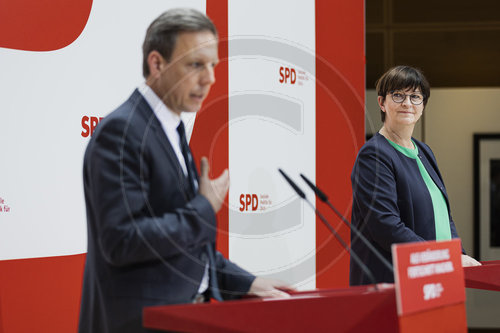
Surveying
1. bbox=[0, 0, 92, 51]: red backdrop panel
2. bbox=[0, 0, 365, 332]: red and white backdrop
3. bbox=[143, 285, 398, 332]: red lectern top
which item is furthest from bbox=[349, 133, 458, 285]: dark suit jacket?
bbox=[0, 0, 92, 51]: red backdrop panel

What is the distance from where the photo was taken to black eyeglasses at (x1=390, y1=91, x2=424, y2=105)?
2035 millimetres

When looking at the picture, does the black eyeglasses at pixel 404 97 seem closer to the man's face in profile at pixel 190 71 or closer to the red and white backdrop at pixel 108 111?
the red and white backdrop at pixel 108 111

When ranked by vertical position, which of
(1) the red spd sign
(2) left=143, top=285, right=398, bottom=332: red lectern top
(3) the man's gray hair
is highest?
(3) the man's gray hair

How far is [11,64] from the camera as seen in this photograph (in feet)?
5.56

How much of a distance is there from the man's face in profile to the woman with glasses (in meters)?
0.76

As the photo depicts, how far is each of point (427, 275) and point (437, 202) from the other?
3.12 feet

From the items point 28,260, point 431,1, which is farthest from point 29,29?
point 431,1

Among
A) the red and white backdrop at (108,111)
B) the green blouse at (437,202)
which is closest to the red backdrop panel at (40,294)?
the red and white backdrop at (108,111)

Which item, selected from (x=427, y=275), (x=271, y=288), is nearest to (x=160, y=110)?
(x=271, y=288)

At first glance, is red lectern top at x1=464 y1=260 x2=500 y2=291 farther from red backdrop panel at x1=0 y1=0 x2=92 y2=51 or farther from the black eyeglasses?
red backdrop panel at x1=0 y1=0 x2=92 y2=51

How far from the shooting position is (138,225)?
1.04 metres

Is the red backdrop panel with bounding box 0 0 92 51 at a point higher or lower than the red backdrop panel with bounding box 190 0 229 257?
higher

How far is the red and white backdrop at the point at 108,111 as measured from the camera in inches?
43.4

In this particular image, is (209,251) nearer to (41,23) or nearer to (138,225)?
(138,225)
